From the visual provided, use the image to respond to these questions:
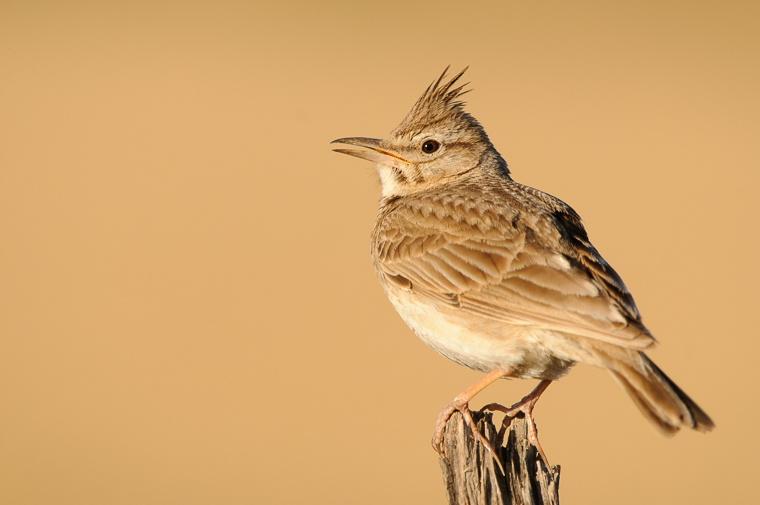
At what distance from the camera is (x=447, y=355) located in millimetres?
4922

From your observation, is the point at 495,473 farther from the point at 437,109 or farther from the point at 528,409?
the point at 437,109

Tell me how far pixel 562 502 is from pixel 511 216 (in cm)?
631

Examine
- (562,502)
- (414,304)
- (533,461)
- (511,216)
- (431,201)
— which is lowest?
(562,502)

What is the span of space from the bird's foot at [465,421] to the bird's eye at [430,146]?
236 cm

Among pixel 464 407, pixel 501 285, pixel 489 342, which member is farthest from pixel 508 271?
pixel 464 407

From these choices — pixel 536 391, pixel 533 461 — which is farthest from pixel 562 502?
pixel 533 461

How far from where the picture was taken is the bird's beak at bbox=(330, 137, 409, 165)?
6.25m

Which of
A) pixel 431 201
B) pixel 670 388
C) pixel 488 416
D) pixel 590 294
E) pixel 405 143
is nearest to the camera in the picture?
pixel 670 388

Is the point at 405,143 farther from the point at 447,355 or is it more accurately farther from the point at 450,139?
the point at 447,355

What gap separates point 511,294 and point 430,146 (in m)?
2.17

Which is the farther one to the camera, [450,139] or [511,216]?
[450,139]

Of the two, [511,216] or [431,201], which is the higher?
[431,201]

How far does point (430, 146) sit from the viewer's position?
6.34 m

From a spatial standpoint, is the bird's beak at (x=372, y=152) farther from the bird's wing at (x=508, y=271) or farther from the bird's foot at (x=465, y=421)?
the bird's foot at (x=465, y=421)
